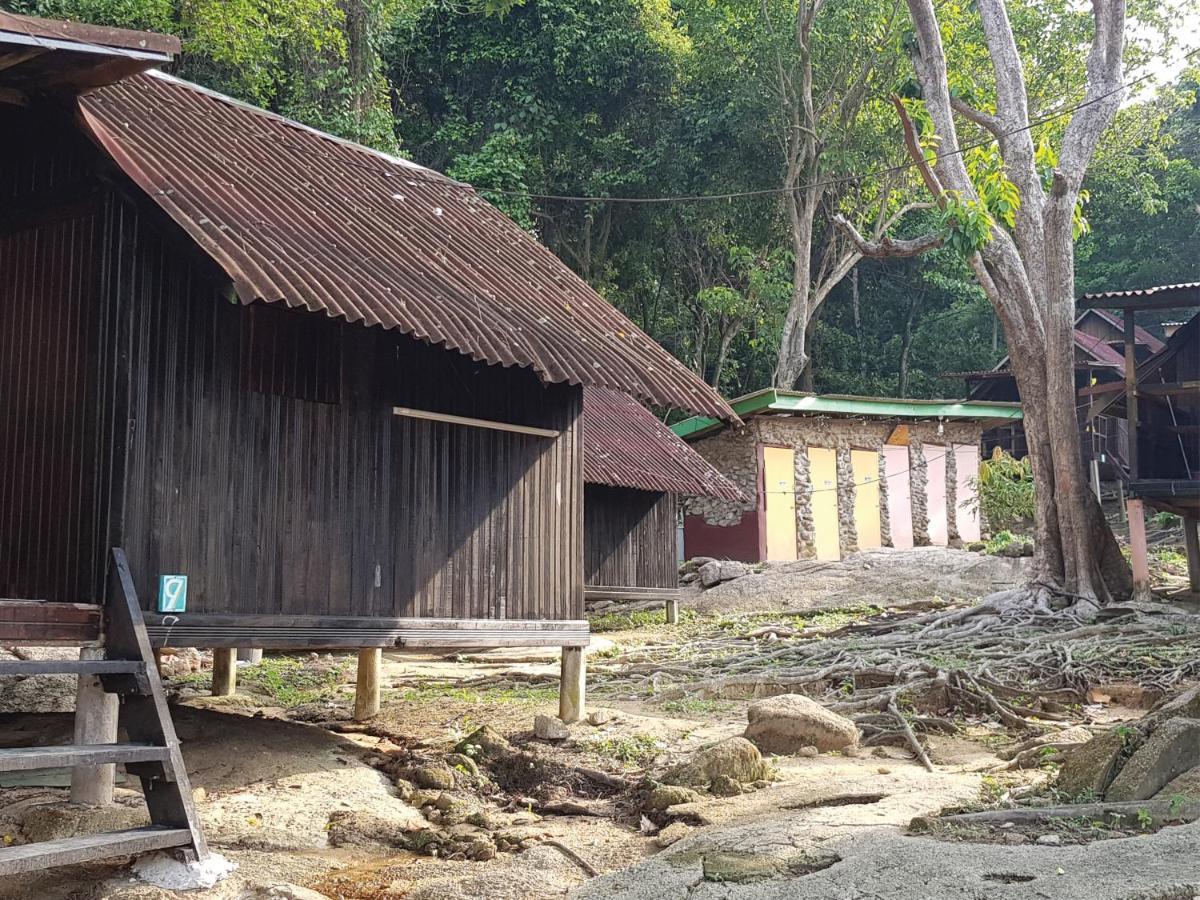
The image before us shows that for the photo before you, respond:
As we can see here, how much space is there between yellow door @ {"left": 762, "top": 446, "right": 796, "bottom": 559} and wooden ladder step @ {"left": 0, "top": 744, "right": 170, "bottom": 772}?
1979cm

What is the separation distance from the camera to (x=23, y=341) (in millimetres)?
7168

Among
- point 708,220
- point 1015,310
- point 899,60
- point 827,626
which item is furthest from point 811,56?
point 827,626

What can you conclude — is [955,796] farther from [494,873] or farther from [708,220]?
[708,220]

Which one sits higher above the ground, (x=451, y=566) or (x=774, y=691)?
(x=451, y=566)

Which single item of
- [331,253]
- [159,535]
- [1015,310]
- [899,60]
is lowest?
[159,535]

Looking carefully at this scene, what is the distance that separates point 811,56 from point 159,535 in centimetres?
2353

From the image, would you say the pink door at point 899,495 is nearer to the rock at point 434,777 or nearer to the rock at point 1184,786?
the rock at point 434,777

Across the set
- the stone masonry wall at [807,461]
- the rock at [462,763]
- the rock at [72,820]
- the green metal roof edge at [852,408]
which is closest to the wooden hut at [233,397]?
the rock at [72,820]

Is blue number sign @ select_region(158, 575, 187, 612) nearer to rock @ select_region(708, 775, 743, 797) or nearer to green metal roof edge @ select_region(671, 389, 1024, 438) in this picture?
rock @ select_region(708, 775, 743, 797)

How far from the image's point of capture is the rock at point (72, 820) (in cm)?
582

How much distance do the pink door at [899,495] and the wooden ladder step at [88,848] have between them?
22530 millimetres

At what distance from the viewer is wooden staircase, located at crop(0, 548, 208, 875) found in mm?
4938

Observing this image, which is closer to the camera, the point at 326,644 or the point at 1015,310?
the point at 326,644

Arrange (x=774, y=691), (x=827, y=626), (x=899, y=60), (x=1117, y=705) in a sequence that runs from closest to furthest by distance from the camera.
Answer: (x=1117, y=705) → (x=774, y=691) → (x=827, y=626) → (x=899, y=60)
